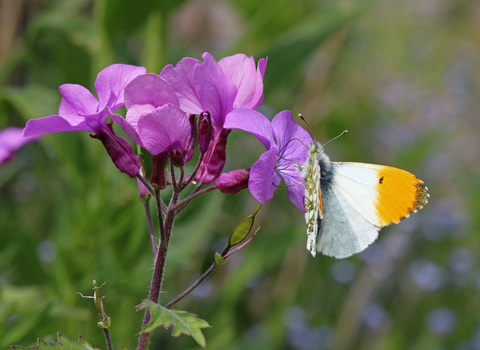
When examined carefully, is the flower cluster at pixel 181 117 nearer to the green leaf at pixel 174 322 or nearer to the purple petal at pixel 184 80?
the purple petal at pixel 184 80

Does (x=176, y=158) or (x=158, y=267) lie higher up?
(x=176, y=158)

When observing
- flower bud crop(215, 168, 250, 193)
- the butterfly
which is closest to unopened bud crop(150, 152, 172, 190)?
flower bud crop(215, 168, 250, 193)

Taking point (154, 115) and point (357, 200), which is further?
point (357, 200)

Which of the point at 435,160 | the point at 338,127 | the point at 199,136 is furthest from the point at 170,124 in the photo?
the point at 435,160

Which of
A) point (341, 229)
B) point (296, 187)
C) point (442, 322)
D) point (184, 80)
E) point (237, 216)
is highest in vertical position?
point (184, 80)

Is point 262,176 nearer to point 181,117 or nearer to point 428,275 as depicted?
point 181,117

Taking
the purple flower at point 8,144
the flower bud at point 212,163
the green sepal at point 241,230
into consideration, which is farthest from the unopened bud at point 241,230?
the purple flower at point 8,144

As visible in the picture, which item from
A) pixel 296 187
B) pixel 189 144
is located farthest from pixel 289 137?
pixel 189 144
